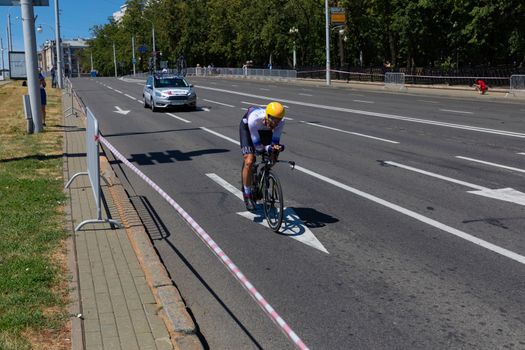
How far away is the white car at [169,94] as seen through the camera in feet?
82.8

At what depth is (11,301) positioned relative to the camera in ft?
15.4

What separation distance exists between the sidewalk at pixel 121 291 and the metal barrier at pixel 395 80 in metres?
34.7

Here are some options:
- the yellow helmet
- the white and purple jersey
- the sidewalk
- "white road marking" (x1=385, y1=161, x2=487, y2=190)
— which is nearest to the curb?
the sidewalk

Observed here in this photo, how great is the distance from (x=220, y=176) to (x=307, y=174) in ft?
5.27

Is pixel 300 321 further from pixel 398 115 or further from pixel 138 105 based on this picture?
pixel 138 105

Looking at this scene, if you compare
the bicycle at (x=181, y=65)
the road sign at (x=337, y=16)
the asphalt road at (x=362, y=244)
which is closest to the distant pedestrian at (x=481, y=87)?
the road sign at (x=337, y=16)

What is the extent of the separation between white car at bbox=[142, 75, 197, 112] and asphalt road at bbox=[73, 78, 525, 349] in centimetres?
1089

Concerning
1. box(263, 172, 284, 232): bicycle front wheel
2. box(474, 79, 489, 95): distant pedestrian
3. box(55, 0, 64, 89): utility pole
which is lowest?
box(263, 172, 284, 232): bicycle front wheel

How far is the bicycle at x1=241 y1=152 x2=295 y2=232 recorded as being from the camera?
705cm

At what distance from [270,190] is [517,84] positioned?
2756 centimetres

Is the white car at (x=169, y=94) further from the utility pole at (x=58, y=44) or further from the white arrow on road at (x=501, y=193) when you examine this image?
the utility pole at (x=58, y=44)

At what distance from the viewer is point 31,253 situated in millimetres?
5926

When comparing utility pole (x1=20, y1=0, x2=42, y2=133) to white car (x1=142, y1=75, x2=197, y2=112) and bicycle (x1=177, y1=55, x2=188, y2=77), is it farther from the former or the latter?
bicycle (x1=177, y1=55, x2=188, y2=77)

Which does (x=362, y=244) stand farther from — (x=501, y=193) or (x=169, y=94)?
(x=169, y=94)
